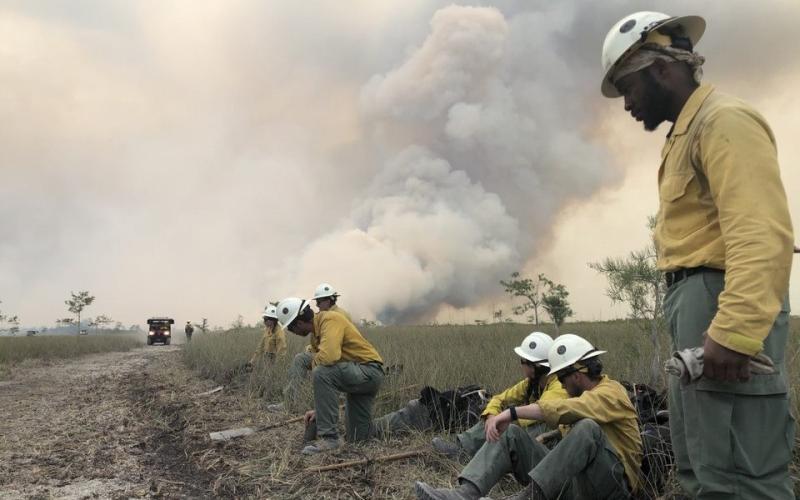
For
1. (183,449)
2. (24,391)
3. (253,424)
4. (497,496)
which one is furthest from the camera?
(24,391)

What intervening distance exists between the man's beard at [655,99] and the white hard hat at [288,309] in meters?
4.10

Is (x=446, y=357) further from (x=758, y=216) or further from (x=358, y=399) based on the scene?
(x=758, y=216)

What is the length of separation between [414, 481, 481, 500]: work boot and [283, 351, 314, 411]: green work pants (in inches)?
154

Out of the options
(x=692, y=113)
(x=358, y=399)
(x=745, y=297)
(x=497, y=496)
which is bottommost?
(x=497, y=496)

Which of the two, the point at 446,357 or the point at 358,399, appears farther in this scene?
the point at 446,357

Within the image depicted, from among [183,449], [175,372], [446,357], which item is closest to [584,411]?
[183,449]

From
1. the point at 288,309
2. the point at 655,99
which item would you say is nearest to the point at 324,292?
the point at 288,309

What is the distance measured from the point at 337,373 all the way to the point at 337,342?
0.30 m

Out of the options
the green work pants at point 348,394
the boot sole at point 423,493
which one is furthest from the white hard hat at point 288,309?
the boot sole at point 423,493

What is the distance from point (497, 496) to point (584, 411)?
0.96 m

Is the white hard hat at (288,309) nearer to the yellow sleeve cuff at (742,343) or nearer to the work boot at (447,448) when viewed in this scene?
the work boot at (447,448)

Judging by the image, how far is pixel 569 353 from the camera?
3.37 meters

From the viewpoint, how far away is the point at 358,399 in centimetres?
534

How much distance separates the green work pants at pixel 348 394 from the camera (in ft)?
16.6
